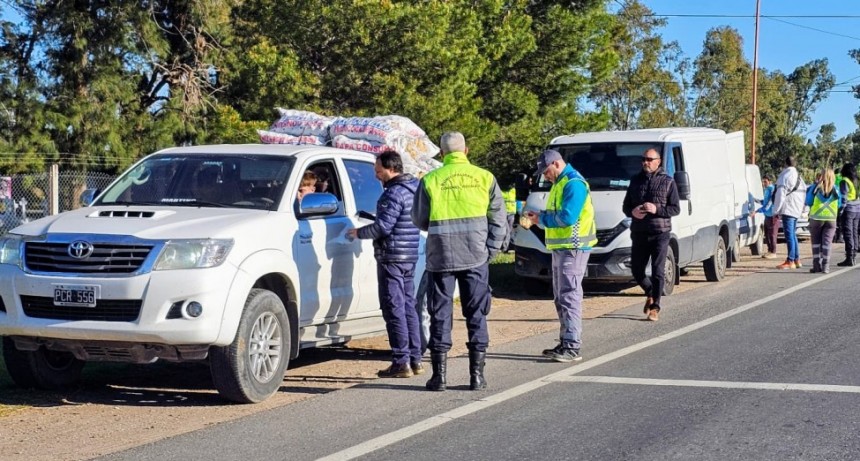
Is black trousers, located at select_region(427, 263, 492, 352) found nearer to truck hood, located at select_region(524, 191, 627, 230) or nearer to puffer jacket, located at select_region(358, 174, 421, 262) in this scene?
puffer jacket, located at select_region(358, 174, 421, 262)

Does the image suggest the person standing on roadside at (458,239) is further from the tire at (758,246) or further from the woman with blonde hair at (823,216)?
the tire at (758,246)

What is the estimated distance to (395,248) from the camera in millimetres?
8203

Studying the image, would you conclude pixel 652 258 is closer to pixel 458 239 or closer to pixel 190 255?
pixel 458 239

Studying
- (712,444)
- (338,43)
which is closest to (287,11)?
(338,43)

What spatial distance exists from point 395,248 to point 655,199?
4.25m

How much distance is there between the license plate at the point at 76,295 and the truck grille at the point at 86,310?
0.04 meters

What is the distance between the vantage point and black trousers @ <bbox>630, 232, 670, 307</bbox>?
11.6 m

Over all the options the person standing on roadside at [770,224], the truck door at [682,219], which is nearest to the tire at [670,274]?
the truck door at [682,219]

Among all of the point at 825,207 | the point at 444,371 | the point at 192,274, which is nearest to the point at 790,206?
the point at 825,207

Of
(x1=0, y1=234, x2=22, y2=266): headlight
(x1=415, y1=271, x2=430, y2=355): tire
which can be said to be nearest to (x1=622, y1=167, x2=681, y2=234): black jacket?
(x1=415, y1=271, x2=430, y2=355): tire

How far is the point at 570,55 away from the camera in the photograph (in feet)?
95.9

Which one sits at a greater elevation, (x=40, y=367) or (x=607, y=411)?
(x=40, y=367)

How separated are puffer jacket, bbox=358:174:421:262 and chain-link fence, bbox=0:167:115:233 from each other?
898cm

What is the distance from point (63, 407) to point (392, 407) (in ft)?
7.98
